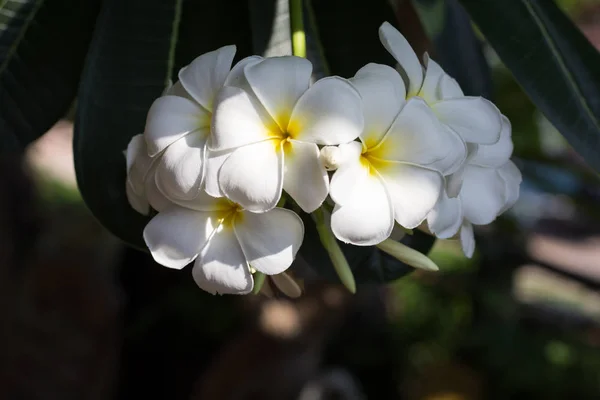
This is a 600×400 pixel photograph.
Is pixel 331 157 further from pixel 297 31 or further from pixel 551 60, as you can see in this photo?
pixel 551 60

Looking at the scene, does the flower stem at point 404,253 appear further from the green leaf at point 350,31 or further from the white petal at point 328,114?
the green leaf at point 350,31

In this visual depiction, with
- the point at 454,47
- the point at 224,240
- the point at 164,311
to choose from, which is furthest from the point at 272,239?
the point at 164,311

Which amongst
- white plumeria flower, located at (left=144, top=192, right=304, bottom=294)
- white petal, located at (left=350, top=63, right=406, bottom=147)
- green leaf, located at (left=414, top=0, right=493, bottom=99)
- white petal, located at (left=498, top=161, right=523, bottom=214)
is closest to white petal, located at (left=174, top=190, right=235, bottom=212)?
→ white plumeria flower, located at (left=144, top=192, right=304, bottom=294)

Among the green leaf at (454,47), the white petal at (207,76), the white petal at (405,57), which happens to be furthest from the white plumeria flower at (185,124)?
the green leaf at (454,47)

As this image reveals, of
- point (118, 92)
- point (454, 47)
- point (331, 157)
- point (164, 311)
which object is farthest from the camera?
point (164, 311)

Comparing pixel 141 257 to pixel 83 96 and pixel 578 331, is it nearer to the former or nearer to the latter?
pixel 83 96

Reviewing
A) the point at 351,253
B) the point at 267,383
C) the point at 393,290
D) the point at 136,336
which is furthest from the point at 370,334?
the point at 351,253

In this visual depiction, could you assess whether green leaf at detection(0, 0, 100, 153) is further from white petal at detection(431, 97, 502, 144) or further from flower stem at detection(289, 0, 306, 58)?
white petal at detection(431, 97, 502, 144)

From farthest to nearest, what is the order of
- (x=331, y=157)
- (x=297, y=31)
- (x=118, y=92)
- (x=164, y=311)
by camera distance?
(x=164, y=311) → (x=118, y=92) → (x=297, y=31) → (x=331, y=157)
